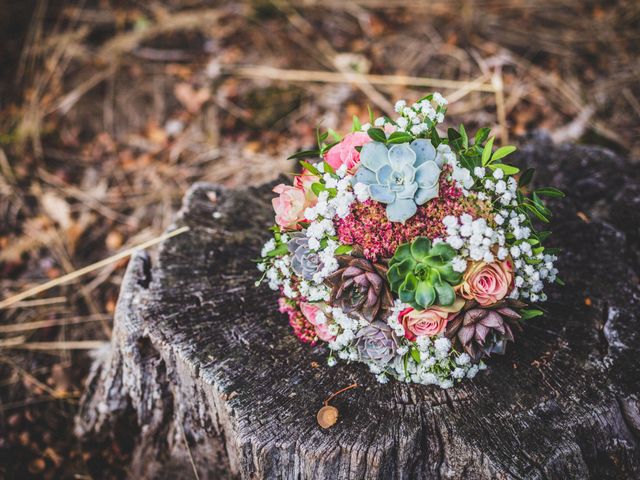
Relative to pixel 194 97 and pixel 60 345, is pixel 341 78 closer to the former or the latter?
pixel 194 97

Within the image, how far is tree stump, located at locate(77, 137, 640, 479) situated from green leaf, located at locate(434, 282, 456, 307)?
45 centimetres

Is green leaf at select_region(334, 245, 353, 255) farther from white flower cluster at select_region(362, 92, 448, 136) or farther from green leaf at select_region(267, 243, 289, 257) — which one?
white flower cluster at select_region(362, 92, 448, 136)

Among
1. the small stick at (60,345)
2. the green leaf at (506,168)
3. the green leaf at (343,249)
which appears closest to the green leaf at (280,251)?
the green leaf at (343,249)

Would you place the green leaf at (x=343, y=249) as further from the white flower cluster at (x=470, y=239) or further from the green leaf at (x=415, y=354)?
the green leaf at (x=415, y=354)

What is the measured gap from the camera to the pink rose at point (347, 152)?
173 centimetres

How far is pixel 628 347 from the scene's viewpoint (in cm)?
188

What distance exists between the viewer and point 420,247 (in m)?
1.53

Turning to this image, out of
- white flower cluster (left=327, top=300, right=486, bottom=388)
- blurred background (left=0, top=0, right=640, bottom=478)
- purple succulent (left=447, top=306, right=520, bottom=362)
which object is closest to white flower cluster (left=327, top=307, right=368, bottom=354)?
white flower cluster (left=327, top=300, right=486, bottom=388)

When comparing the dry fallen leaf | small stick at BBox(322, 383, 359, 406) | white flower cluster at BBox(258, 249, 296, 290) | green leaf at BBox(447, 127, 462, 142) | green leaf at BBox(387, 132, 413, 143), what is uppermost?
green leaf at BBox(387, 132, 413, 143)

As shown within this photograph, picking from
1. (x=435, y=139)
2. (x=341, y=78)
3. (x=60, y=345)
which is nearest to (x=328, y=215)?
(x=435, y=139)

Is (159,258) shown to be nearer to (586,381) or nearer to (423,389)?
(423,389)

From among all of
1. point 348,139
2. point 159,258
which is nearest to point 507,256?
point 348,139

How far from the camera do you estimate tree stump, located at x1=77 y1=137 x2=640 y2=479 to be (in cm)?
165

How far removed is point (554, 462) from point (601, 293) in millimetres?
834
